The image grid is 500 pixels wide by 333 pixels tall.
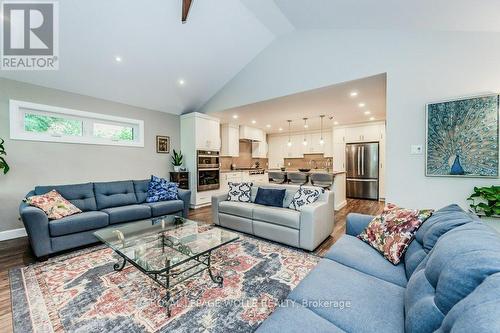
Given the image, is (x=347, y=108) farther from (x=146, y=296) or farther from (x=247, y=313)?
(x=146, y=296)

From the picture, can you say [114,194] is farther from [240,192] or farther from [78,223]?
[240,192]

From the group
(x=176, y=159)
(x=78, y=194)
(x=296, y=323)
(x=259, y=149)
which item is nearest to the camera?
(x=296, y=323)

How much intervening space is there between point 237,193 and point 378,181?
4.71 m

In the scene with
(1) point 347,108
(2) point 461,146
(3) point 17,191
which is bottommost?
(3) point 17,191

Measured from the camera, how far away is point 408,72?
111 inches

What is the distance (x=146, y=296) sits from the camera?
1.85 m

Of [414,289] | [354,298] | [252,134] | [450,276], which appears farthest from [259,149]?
[450,276]

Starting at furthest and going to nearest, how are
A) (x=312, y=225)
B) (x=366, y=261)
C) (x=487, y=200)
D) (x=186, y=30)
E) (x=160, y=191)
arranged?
1. (x=160, y=191)
2. (x=186, y=30)
3. (x=312, y=225)
4. (x=487, y=200)
5. (x=366, y=261)

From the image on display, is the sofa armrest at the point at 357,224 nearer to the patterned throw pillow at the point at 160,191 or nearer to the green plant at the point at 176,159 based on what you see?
the patterned throw pillow at the point at 160,191

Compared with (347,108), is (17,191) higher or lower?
lower

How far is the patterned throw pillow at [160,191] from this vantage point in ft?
12.7

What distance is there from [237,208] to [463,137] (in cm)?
308

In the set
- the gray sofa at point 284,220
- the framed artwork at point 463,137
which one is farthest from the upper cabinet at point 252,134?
the framed artwork at point 463,137

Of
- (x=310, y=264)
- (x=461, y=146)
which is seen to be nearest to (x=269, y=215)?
(x=310, y=264)
